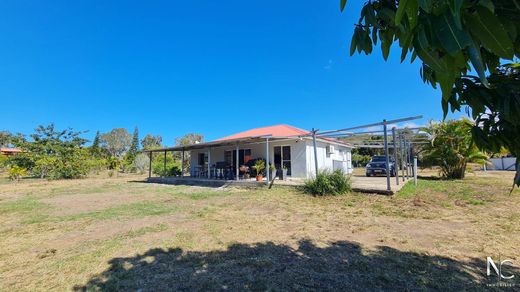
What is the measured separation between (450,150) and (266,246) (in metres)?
13.0

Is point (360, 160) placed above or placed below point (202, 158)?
below

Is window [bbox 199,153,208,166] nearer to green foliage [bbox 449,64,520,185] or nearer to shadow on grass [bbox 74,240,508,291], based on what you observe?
shadow on grass [bbox 74,240,508,291]

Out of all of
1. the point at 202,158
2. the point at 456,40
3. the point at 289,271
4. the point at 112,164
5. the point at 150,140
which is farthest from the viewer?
the point at 150,140

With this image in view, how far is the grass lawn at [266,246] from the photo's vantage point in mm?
2982

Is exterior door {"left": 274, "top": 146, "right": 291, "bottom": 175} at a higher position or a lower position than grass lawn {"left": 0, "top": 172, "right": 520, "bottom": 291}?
higher

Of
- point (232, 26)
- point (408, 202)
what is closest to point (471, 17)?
point (408, 202)

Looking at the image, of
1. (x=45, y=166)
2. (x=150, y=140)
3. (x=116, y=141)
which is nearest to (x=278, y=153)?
(x=45, y=166)

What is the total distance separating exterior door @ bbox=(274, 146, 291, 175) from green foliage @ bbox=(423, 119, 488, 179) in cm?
765

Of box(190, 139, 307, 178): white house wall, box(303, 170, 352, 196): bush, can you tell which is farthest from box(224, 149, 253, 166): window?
box(303, 170, 352, 196): bush

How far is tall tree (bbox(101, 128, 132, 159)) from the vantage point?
177 feet

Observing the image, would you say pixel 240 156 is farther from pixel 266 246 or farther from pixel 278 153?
pixel 266 246

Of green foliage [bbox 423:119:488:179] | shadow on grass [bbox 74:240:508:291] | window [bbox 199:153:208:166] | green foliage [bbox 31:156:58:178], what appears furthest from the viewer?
green foliage [bbox 31:156:58:178]

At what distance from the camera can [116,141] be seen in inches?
2132

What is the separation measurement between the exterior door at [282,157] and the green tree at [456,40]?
1321 centimetres
